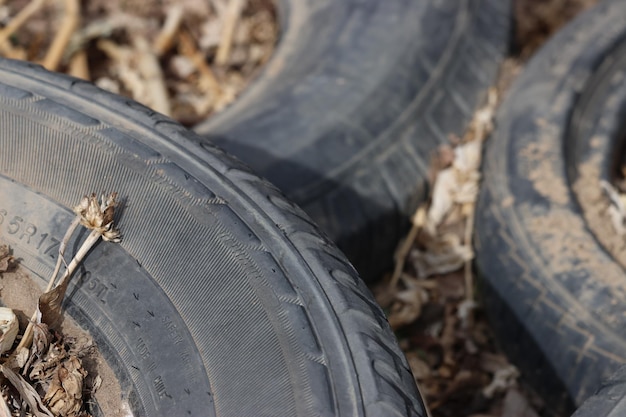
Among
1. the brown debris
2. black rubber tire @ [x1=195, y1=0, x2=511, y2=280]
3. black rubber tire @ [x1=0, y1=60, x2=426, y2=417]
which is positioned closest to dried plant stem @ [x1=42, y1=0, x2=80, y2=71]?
the brown debris

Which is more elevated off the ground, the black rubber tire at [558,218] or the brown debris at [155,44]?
the black rubber tire at [558,218]

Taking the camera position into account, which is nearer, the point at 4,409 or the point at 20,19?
the point at 4,409

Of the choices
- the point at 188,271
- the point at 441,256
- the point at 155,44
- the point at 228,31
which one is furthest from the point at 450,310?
the point at 155,44

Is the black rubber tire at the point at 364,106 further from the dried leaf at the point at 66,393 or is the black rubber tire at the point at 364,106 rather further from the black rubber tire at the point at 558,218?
the dried leaf at the point at 66,393

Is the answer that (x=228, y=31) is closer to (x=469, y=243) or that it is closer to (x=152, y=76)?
(x=152, y=76)

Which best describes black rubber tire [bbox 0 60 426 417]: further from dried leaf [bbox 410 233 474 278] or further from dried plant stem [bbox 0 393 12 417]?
dried leaf [bbox 410 233 474 278]

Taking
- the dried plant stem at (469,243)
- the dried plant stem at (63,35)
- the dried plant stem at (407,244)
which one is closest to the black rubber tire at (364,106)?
the dried plant stem at (407,244)
